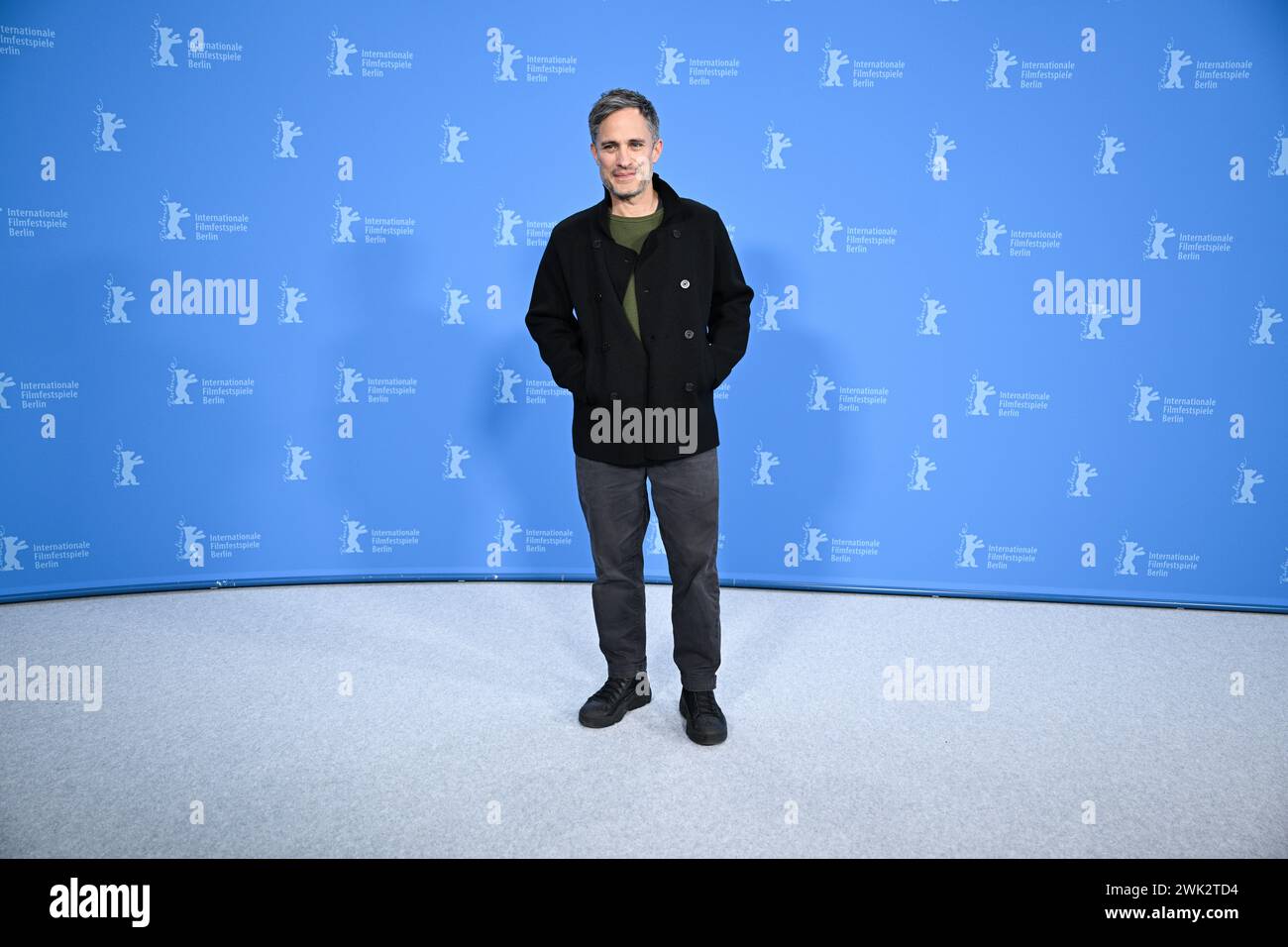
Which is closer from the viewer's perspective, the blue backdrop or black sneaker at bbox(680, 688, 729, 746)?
black sneaker at bbox(680, 688, 729, 746)

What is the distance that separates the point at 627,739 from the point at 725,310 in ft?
4.08

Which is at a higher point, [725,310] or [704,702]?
[725,310]

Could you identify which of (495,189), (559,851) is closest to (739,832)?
(559,851)

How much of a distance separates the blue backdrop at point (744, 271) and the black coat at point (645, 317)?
4.41ft

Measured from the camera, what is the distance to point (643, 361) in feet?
7.12

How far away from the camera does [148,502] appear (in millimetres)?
3607

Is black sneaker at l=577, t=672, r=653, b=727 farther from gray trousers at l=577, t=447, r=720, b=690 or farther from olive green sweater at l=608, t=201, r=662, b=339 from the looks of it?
olive green sweater at l=608, t=201, r=662, b=339

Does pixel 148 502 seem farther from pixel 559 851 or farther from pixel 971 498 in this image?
pixel 971 498

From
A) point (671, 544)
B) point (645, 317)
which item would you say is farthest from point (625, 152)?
point (671, 544)

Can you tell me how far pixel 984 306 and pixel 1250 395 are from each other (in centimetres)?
115

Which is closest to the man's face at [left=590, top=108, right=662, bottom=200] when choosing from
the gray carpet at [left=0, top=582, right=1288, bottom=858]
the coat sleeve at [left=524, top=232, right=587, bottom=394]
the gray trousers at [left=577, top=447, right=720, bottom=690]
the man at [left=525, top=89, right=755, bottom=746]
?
the man at [left=525, top=89, right=755, bottom=746]

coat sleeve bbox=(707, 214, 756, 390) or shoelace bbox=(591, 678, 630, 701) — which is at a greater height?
coat sleeve bbox=(707, 214, 756, 390)

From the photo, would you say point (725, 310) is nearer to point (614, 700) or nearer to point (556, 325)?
point (556, 325)

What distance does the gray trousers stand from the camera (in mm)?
2250
